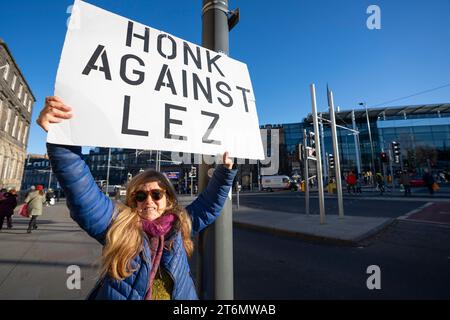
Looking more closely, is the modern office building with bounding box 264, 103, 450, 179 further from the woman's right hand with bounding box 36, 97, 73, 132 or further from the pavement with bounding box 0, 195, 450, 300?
the woman's right hand with bounding box 36, 97, 73, 132

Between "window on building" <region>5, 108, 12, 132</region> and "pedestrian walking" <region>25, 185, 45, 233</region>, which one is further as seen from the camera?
"window on building" <region>5, 108, 12, 132</region>

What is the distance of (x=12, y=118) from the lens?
24656 millimetres

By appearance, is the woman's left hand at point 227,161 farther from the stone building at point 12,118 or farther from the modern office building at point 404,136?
the modern office building at point 404,136

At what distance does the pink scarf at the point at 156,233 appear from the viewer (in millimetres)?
1139

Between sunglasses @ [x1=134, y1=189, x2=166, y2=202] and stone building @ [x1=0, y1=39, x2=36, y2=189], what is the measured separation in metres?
27.3

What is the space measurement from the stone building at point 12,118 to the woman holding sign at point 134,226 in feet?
89.8

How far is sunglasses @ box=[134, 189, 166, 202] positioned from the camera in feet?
4.52

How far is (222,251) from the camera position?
4.41 ft

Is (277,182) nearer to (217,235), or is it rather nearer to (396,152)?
(396,152)

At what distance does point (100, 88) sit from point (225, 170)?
0.77 metres

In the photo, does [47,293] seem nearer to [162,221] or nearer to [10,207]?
[162,221]

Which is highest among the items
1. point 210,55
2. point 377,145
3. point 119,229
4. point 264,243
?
point 377,145

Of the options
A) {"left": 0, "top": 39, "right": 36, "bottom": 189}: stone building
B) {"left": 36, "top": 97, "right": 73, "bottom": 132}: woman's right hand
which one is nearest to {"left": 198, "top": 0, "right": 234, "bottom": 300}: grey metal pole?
{"left": 36, "top": 97, "right": 73, "bottom": 132}: woman's right hand
